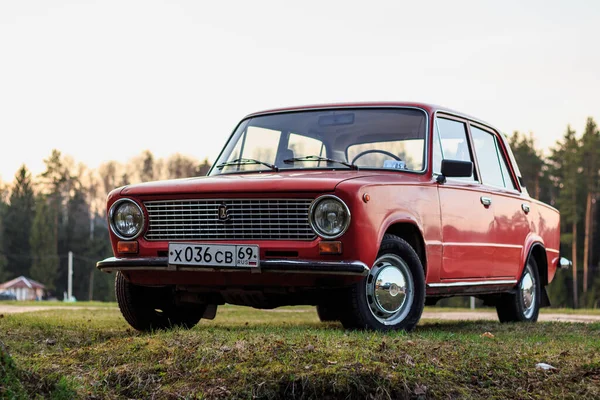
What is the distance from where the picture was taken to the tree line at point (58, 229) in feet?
293

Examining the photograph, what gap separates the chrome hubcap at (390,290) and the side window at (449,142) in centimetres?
120

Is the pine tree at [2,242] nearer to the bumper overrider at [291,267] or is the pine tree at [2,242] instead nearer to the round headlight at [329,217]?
the bumper overrider at [291,267]

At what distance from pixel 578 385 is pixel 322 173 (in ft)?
9.54

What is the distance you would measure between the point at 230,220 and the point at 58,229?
89.7 metres

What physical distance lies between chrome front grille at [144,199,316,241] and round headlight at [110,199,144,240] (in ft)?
0.29

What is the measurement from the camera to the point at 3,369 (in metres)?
4.15

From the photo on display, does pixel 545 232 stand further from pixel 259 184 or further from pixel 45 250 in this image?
pixel 45 250

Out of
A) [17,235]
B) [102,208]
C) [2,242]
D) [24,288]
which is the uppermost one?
[102,208]

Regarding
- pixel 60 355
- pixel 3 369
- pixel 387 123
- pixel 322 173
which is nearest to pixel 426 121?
pixel 387 123

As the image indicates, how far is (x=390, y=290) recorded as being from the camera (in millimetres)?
6695

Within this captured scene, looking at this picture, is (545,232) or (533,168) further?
(533,168)

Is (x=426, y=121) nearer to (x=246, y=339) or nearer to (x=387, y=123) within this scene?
(x=387, y=123)

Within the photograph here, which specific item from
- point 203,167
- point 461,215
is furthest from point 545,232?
point 203,167

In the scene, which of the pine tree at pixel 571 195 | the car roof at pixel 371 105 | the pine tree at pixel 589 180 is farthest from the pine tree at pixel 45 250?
the car roof at pixel 371 105
